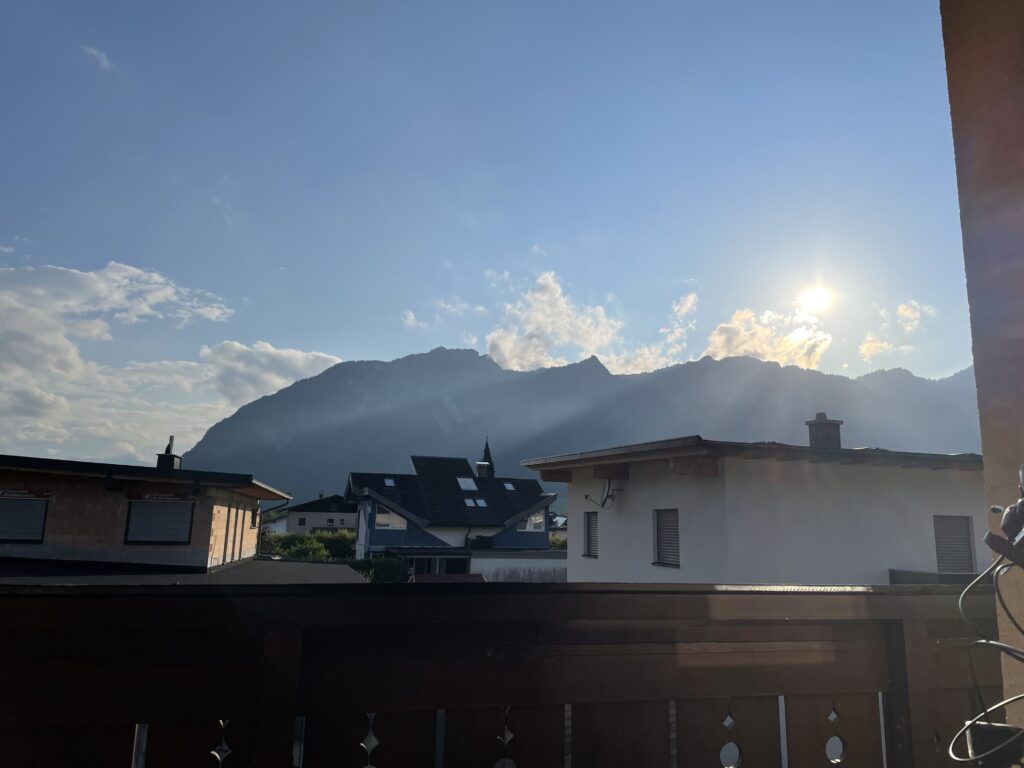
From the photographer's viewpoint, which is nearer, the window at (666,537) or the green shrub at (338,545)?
the window at (666,537)

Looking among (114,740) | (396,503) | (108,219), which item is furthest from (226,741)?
(396,503)

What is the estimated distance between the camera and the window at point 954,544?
11.4m

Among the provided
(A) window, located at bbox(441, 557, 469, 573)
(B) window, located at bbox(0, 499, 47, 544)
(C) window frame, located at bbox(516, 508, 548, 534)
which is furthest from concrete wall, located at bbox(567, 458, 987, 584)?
(C) window frame, located at bbox(516, 508, 548, 534)

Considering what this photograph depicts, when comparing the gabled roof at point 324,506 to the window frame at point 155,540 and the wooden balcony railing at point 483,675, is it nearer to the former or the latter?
the window frame at point 155,540

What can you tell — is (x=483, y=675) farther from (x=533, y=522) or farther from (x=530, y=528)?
(x=533, y=522)

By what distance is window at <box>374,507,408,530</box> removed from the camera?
33.5m

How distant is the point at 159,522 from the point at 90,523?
160 cm

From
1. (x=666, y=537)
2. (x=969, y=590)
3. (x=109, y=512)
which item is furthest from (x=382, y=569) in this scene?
(x=969, y=590)

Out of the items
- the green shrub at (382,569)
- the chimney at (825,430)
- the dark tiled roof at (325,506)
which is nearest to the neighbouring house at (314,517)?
the dark tiled roof at (325,506)

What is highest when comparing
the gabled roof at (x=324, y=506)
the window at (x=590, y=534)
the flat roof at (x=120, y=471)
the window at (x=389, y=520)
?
the gabled roof at (x=324, y=506)

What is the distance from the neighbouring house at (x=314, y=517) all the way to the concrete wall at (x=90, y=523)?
33790 mm

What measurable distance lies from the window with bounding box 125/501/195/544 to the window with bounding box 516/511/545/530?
2220 centimetres

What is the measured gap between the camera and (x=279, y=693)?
1.22 m

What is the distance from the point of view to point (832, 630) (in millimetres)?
1545
